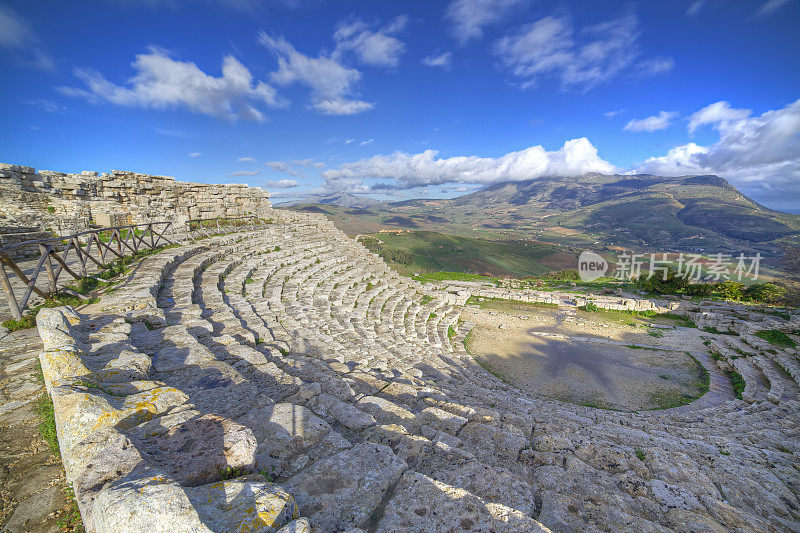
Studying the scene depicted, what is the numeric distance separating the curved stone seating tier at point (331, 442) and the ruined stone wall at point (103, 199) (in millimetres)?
11052

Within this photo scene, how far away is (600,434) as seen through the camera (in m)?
6.14

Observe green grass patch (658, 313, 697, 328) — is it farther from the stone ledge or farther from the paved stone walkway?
the paved stone walkway

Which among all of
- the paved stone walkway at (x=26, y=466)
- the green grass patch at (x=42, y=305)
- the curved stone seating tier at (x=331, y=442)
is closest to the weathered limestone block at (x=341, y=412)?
the curved stone seating tier at (x=331, y=442)

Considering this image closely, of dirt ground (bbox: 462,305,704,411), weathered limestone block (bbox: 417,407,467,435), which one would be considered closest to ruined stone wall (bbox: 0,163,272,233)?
weathered limestone block (bbox: 417,407,467,435)

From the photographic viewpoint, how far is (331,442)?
3.51 meters

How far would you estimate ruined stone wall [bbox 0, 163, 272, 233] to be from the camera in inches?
567

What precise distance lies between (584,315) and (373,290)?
15.2 meters

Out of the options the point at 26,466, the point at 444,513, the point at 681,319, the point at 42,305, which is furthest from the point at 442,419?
the point at 681,319

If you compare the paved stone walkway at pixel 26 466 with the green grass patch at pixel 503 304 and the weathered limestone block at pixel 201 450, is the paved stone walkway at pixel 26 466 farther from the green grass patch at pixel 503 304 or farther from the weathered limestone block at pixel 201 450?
the green grass patch at pixel 503 304

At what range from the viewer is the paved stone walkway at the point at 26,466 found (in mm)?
2420

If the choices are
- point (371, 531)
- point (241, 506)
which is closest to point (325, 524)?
point (371, 531)

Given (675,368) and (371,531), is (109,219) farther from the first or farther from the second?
(675,368)

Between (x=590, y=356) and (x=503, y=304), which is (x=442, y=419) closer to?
(x=590, y=356)

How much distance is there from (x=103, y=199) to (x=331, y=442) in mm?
23955
